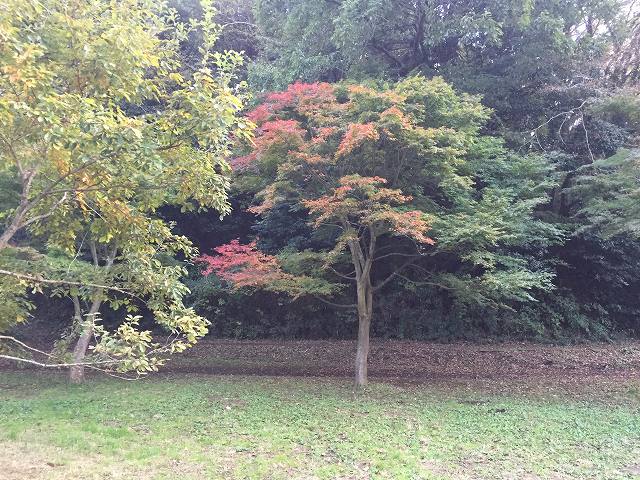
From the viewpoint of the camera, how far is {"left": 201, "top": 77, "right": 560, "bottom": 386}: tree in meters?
7.93

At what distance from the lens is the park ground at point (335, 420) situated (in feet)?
18.2

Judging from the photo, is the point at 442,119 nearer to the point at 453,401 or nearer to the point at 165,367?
the point at 453,401

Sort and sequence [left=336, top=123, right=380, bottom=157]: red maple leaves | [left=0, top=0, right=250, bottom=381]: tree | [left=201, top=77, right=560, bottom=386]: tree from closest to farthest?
1. [left=0, top=0, right=250, bottom=381]: tree
2. [left=336, top=123, right=380, bottom=157]: red maple leaves
3. [left=201, top=77, right=560, bottom=386]: tree

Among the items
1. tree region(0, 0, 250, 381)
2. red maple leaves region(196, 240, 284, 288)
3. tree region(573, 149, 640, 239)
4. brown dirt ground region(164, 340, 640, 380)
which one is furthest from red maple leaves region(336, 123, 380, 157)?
brown dirt ground region(164, 340, 640, 380)

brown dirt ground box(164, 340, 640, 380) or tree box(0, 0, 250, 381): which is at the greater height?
tree box(0, 0, 250, 381)

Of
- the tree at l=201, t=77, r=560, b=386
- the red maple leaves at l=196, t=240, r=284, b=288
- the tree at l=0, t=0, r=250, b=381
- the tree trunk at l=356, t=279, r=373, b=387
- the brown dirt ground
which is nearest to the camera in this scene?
the tree at l=0, t=0, r=250, b=381

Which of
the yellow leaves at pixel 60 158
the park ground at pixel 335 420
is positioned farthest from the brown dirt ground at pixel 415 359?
the yellow leaves at pixel 60 158

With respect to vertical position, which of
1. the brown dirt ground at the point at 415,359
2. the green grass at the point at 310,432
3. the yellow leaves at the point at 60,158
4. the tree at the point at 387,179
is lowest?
the green grass at the point at 310,432

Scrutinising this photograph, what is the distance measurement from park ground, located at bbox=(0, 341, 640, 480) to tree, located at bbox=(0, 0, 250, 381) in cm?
221

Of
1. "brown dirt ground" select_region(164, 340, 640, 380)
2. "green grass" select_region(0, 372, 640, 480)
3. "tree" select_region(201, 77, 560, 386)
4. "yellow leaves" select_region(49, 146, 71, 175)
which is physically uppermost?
"tree" select_region(201, 77, 560, 386)

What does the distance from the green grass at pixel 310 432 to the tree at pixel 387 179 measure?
1889 mm

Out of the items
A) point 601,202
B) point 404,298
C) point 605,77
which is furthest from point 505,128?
point 404,298

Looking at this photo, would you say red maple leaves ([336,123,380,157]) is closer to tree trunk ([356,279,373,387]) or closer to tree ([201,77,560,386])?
tree ([201,77,560,386])

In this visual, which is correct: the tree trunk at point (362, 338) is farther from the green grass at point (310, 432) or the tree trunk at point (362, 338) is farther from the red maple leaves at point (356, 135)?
the red maple leaves at point (356, 135)
